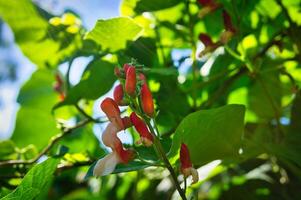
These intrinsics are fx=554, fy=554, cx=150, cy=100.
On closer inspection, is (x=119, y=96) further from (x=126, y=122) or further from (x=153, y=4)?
(x=153, y=4)

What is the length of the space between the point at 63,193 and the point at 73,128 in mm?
576

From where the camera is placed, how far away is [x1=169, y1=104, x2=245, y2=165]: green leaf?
669 mm

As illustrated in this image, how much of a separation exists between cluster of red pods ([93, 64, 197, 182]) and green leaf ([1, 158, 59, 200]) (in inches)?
2.4

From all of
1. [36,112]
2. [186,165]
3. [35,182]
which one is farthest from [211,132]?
[36,112]

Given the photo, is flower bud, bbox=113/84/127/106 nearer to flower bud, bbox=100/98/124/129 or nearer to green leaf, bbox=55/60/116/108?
flower bud, bbox=100/98/124/129

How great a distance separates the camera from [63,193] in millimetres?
1556

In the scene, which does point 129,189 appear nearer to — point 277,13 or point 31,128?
point 31,128

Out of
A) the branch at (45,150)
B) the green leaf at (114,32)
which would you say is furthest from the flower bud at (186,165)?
the branch at (45,150)

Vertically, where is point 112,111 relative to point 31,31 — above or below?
below

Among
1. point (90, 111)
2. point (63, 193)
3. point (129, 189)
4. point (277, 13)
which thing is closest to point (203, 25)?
point (277, 13)

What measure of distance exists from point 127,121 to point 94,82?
0.26 m

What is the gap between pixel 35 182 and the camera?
2.09 ft

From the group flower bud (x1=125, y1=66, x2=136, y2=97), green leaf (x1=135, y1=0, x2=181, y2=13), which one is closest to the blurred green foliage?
green leaf (x1=135, y1=0, x2=181, y2=13)

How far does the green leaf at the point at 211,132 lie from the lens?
2.20 ft
